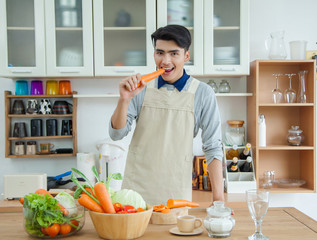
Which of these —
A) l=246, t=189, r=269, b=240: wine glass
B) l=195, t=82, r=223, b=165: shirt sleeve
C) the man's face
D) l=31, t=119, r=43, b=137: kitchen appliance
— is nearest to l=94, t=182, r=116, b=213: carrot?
l=246, t=189, r=269, b=240: wine glass

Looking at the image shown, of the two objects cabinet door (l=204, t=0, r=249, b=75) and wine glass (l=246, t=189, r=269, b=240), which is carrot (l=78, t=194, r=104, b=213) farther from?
cabinet door (l=204, t=0, r=249, b=75)

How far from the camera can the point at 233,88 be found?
3.28 meters

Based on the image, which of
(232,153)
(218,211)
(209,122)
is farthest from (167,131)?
(232,153)

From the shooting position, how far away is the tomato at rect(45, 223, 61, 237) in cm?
117

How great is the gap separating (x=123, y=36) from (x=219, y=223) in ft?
6.63

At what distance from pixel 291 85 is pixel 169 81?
1.59 meters

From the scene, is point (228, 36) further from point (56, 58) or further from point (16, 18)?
point (16, 18)

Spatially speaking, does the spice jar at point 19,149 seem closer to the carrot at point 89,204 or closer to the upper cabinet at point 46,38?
the upper cabinet at point 46,38

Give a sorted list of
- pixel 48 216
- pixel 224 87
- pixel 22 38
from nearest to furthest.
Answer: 1. pixel 48 216
2. pixel 22 38
3. pixel 224 87

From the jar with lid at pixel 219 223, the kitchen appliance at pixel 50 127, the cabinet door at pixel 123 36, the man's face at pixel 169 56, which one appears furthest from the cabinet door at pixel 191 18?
the jar with lid at pixel 219 223

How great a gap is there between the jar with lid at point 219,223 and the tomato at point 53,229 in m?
0.45

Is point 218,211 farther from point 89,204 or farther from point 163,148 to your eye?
point 163,148

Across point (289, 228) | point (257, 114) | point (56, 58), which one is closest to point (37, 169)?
point (56, 58)

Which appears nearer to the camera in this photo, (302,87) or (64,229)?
(64,229)
